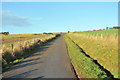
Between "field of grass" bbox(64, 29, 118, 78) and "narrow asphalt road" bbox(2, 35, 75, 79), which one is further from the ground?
"field of grass" bbox(64, 29, 118, 78)

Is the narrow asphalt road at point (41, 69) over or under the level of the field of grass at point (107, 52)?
under

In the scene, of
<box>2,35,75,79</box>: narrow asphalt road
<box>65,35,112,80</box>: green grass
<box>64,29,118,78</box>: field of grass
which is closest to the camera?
<box>65,35,112,80</box>: green grass

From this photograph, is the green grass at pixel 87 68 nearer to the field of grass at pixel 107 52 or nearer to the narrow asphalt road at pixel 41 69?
the narrow asphalt road at pixel 41 69

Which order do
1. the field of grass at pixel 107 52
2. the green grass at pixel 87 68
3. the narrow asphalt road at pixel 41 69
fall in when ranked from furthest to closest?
1. the field of grass at pixel 107 52
2. the narrow asphalt road at pixel 41 69
3. the green grass at pixel 87 68

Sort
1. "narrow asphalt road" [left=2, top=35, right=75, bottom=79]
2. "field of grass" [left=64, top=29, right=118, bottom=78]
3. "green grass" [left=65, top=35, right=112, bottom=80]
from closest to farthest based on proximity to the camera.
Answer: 1. "green grass" [left=65, top=35, right=112, bottom=80]
2. "narrow asphalt road" [left=2, top=35, right=75, bottom=79]
3. "field of grass" [left=64, top=29, right=118, bottom=78]

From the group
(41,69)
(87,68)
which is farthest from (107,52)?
(41,69)

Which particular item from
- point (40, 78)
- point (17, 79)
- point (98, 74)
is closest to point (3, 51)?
point (17, 79)

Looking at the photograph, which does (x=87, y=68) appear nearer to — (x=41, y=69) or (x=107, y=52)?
(x=41, y=69)

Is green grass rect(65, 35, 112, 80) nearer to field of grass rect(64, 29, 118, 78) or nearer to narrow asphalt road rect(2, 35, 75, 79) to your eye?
narrow asphalt road rect(2, 35, 75, 79)

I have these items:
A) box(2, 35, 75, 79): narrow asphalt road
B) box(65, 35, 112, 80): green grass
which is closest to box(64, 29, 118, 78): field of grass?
box(65, 35, 112, 80): green grass

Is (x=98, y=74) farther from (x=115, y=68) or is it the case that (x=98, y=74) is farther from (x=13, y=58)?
(x=13, y=58)

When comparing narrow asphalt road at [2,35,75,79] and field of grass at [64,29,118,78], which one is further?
field of grass at [64,29,118,78]

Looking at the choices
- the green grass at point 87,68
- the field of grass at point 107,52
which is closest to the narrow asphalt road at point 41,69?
the green grass at point 87,68

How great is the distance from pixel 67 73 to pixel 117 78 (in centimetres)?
268
